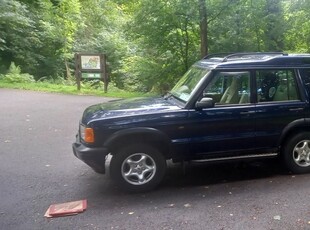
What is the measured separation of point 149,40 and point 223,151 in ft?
32.8

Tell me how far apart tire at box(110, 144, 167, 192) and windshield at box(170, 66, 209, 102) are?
95 centimetres

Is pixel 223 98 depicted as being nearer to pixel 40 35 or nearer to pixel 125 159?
pixel 125 159

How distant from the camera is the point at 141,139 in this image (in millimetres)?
4992

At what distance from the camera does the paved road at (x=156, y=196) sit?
13.4ft

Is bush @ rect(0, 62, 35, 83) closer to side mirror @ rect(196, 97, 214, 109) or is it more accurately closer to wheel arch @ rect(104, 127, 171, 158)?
wheel arch @ rect(104, 127, 171, 158)

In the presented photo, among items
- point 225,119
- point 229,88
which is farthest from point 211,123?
point 229,88

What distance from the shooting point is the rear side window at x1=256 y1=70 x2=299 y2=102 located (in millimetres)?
5367

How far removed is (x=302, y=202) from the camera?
4.51 m

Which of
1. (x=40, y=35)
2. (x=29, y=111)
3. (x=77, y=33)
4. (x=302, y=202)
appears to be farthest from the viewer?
(x=77, y=33)

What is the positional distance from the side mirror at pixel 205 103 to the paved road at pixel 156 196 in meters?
1.13

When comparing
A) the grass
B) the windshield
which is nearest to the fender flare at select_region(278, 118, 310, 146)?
the windshield

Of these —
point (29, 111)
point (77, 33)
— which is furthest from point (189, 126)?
point (77, 33)

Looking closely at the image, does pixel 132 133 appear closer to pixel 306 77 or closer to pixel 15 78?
pixel 306 77

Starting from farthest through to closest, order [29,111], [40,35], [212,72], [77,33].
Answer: [77,33]
[40,35]
[29,111]
[212,72]
